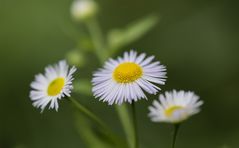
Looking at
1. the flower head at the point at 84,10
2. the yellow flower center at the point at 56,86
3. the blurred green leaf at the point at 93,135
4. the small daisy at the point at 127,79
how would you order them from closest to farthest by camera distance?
the small daisy at the point at 127,79, the yellow flower center at the point at 56,86, the blurred green leaf at the point at 93,135, the flower head at the point at 84,10

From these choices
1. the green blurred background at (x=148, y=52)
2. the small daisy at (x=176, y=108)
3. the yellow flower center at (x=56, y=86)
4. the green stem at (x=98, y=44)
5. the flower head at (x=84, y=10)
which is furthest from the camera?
the green blurred background at (x=148, y=52)

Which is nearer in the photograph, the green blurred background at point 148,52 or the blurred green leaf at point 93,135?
the blurred green leaf at point 93,135

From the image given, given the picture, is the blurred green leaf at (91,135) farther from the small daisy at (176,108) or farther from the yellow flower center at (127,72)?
the small daisy at (176,108)

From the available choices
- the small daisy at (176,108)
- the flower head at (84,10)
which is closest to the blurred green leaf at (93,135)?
the small daisy at (176,108)

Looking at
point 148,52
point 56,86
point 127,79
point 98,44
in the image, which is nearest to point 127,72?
point 127,79

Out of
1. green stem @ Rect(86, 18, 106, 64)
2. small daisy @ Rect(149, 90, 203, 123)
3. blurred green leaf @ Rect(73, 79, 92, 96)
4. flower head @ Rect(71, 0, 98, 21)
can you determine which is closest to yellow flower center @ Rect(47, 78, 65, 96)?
small daisy @ Rect(149, 90, 203, 123)

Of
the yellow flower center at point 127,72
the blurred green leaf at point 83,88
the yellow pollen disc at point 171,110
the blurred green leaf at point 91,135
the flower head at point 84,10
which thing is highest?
the flower head at point 84,10

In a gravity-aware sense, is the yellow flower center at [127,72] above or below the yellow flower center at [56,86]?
above
